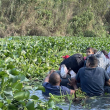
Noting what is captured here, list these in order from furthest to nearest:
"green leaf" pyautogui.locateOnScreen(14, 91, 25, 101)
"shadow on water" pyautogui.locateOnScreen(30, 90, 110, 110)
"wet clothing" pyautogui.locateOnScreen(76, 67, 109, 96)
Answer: "wet clothing" pyautogui.locateOnScreen(76, 67, 109, 96) < "shadow on water" pyautogui.locateOnScreen(30, 90, 110, 110) < "green leaf" pyautogui.locateOnScreen(14, 91, 25, 101)

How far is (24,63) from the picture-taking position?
8.10m

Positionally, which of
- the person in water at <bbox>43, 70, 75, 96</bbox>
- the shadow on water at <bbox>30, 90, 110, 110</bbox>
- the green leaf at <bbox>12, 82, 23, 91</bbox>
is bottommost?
the shadow on water at <bbox>30, 90, 110, 110</bbox>

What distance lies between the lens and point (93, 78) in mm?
5707

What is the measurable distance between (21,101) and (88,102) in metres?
2.79

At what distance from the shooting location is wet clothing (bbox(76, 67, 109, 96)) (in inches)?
225

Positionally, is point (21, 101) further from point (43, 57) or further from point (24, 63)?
point (43, 57)

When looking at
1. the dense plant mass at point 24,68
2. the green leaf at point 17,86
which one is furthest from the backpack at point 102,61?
the green leaf at point 17,86

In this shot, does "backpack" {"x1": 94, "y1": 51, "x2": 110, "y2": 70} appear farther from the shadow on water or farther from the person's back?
the shadow on water

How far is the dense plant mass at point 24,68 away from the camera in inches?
113

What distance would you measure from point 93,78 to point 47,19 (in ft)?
103

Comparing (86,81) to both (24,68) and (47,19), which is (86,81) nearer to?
(24,68)

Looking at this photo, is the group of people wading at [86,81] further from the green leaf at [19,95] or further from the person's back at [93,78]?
the green leaf at [19,95]

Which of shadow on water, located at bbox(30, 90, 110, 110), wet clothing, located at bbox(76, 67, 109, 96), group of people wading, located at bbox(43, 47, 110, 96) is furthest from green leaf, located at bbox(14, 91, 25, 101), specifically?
wet clothing, located at bbox(76, 67, 109, 96)

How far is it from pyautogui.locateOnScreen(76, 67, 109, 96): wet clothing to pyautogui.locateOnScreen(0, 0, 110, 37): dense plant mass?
2757 centimetres
